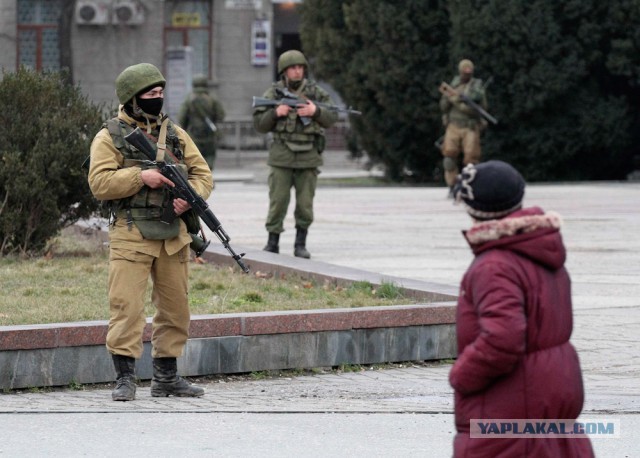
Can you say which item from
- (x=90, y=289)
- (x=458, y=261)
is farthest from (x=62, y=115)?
(x=458, y=261)

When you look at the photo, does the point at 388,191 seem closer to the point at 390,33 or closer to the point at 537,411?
the point at 390,33

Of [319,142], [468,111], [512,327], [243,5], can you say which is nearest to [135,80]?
[512,327]

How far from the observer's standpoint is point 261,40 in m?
40.4

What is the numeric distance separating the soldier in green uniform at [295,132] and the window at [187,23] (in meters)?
28.0

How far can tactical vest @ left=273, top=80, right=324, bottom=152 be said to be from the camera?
12.7 meters

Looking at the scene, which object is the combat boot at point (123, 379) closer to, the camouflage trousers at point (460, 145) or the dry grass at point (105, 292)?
the dry grass at point (105, 292)

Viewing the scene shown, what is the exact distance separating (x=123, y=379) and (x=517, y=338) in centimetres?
368

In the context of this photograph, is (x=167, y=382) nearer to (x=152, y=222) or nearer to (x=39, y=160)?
(x=152, y=222)

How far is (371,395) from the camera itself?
7.80 meters

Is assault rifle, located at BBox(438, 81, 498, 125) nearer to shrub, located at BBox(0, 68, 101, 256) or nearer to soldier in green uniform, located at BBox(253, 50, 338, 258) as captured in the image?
soldier in green uniform, located at BBox(253, 50, 338, 258)

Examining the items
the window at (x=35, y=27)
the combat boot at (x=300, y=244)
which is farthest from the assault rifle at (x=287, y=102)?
the window at (x=35, y=27)

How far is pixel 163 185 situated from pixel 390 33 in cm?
2065

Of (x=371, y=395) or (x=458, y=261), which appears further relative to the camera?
(x=458, y=261)

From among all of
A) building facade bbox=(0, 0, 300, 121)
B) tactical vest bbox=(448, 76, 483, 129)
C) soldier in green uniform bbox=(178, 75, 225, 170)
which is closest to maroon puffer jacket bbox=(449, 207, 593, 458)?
tactical vest bbox=(448, 76, 483, 129)
